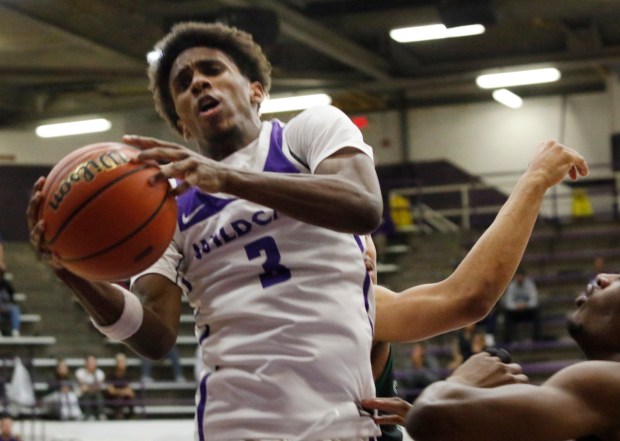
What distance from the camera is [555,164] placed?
10.3ft

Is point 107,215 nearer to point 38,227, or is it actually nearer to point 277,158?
point 38,227

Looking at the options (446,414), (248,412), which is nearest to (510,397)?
(446,414)

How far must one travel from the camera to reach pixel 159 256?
2.66 metres

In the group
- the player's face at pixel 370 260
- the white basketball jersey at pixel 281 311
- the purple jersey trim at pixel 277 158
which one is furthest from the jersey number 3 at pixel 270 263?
the player's face at pixel 370 260

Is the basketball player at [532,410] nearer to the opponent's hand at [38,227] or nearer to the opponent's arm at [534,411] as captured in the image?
the opponent's arm at [534,411]

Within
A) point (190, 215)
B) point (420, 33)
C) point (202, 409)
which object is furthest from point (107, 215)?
point (420, 33)

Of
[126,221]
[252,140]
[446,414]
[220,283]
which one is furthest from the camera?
[252,140]

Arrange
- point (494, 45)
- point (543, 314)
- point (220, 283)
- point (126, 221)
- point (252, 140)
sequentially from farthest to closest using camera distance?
point (494, 45)
point (543, 314)
point (252, 140)
point (220, 283)
point (126, 221)

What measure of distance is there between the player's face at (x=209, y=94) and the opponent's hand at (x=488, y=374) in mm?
897

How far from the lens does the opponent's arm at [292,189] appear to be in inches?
97.3

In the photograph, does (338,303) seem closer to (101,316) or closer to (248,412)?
(248,412)

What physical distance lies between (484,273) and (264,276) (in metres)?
0.69

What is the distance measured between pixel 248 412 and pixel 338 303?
0.34 metres

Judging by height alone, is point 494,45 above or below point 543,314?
above
